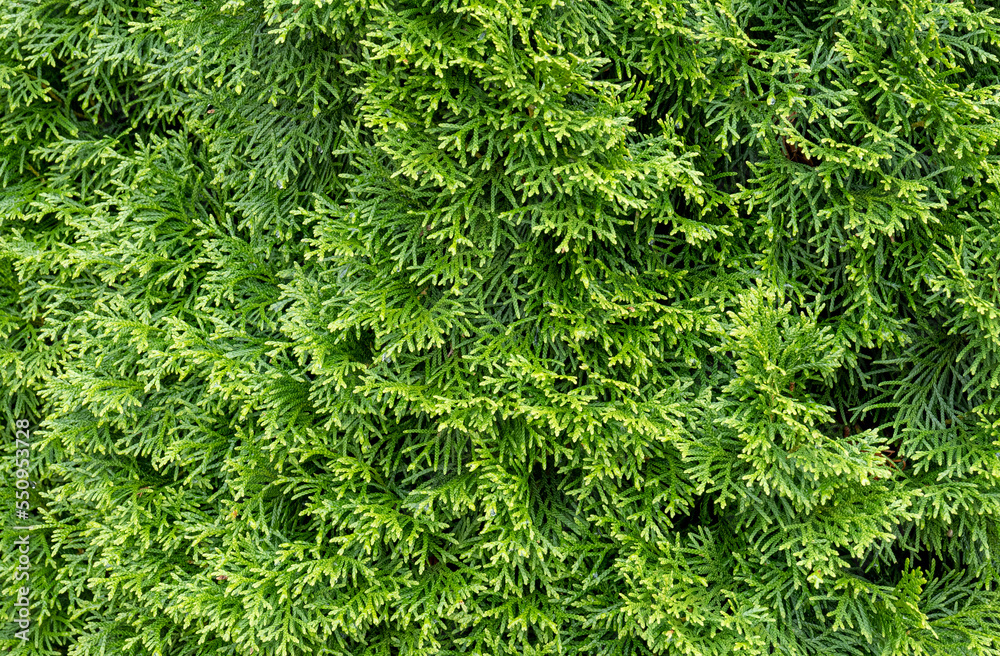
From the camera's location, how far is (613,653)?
256 cm

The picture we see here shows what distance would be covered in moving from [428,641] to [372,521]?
505mm

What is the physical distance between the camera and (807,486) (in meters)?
2.41

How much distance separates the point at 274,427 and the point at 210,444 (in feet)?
1.40

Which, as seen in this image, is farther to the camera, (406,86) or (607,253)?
(607,253)

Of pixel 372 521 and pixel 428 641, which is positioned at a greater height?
pixel 372 521

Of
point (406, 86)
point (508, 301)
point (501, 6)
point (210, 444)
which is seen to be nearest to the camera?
point (501, 6)

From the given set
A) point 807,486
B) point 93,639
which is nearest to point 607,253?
point 807,486

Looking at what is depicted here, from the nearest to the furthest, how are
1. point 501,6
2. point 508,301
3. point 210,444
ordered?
point 501,6, point 508,301, point 210,444

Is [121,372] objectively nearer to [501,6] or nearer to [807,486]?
[501,6]

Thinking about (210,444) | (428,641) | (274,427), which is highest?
(274,427)

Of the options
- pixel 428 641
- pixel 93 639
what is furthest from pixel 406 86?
pixel 93 639

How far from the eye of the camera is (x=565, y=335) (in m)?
2.48

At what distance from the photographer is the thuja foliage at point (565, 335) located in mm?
2383

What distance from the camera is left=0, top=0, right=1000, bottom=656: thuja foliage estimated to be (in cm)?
238
